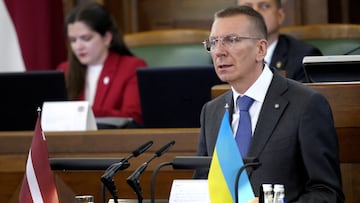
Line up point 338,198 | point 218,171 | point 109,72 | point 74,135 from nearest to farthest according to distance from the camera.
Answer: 1. point 218,171
2. point 338,198
3. point 74,135
4. point 109,72

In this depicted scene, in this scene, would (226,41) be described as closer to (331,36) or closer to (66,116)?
(66,116)

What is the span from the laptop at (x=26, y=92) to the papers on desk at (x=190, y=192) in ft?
5.88

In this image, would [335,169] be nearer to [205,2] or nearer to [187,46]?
[187,46]

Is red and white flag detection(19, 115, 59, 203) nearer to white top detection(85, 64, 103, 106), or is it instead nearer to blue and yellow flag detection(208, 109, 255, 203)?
blue and yellow flag detection(208, 109, 255, 203)

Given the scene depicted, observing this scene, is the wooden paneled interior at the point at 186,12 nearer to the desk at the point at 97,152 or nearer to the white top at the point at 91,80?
the white top at the point at 91,80

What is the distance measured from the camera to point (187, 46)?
5371 millimetres

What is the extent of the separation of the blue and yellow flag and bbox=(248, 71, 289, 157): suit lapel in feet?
1.71

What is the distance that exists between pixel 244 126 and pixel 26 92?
1528mm

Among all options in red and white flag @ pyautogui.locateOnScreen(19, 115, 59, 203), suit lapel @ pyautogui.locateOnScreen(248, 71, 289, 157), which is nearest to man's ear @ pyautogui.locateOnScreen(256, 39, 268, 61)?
suit lapel @ pyautogui.locateOnScreen(248, 71, 289, 157)

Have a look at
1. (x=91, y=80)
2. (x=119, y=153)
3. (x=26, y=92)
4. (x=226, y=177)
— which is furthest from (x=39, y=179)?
(x=91, y=80)

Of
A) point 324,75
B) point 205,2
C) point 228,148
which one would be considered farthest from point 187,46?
point 228,148

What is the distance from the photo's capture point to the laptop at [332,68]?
3299 millimetres

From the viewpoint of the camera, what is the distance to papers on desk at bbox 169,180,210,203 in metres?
2.58

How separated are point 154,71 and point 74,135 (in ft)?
1.75
